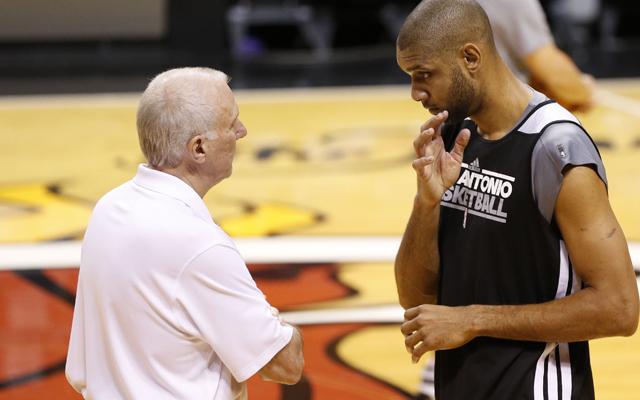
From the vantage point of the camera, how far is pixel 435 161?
1.75 metres

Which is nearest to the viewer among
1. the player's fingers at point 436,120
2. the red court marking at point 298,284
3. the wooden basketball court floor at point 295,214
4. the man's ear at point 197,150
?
the man's ear at point 197,150

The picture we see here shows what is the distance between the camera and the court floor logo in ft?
5.31

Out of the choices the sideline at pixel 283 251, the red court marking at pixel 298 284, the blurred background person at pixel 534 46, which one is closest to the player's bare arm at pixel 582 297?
the blurred background person at pixel 534 46

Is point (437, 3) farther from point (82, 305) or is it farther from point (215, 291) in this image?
point (82, 305)

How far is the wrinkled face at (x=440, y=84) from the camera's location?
1.63m

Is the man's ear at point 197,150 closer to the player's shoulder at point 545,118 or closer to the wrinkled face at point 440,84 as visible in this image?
the wrinkled face at point 440,84

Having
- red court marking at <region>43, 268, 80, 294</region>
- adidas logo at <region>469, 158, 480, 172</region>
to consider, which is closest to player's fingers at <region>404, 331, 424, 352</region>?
adidas logo at <region>469, 158, 480, 172</region>

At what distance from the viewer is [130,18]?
33.6 feet

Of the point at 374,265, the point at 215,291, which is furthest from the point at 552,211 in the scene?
the point at 374,265

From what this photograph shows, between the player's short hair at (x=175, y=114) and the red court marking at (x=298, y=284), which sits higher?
the player's short hair at (x=175, y=114)

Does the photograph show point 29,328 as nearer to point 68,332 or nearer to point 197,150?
point 68,332

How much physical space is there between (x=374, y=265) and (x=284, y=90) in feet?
17.5

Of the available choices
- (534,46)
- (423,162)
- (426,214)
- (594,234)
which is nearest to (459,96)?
(423,162)

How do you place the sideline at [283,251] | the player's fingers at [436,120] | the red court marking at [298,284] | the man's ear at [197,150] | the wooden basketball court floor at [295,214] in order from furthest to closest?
1. the sideline at [283,251]
2. the red court marking at [298,284]
3. the wooden basketball court floor at [295,214]
4. the player's fingers at [436,120]
5. the man's ear at [197,150]
